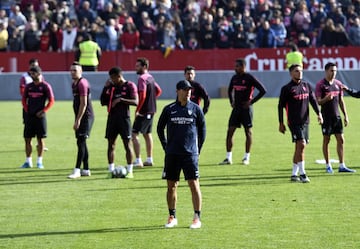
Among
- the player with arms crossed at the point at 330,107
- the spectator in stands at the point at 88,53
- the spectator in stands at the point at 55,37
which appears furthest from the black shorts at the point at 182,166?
the spectator in stands at the point at 55,37

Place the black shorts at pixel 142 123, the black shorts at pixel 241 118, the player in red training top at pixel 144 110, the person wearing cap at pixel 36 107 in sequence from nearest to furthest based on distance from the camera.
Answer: the player in red training top at pixel 144 110 → the person wearing cap at pixel 36 107 → the black shorts at pixel 142 123 → the black shorts at pixel 241 118

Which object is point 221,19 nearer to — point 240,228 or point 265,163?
point 265,163

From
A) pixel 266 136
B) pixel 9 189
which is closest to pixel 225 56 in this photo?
pixel 266 136

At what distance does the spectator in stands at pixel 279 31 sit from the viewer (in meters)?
42.2

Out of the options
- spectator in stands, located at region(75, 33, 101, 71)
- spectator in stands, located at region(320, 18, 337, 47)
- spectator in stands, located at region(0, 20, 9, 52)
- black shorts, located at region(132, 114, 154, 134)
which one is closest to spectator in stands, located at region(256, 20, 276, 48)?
spectator in stands, located at region(320, 18, 337, 47)

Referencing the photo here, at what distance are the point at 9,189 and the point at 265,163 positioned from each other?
5.86 meters

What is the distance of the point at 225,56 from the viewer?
42812mm

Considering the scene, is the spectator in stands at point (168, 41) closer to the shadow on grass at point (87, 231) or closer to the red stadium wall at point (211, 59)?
the red stadium wall at point (211, 59)

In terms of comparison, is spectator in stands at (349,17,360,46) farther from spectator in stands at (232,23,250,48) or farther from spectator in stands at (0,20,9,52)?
spectator in stands at (0,20,9,52)

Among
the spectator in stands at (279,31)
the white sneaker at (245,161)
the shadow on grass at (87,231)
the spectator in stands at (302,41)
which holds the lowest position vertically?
the white sneaker at (245,161)

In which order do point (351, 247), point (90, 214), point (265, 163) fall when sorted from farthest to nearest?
point (265, 163) < point (90, 214) < point (351, 247)

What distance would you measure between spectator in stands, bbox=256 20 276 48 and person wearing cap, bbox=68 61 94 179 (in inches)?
912

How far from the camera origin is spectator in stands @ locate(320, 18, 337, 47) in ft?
138

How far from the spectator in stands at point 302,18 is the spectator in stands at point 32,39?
10.4 metres
